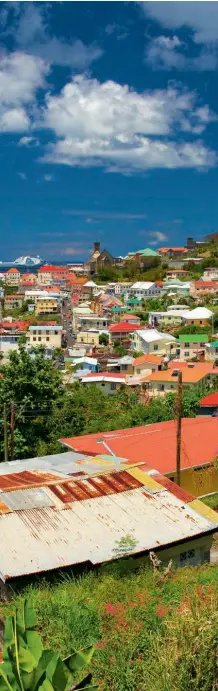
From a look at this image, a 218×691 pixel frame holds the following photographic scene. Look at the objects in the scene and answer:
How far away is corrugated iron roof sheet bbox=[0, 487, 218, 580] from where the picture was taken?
9023mm

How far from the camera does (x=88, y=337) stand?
Answer: 65.1 m

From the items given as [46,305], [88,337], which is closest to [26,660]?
[88,337]

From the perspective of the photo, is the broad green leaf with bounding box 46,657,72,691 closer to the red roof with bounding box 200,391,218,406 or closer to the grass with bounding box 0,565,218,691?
the grass with bounding box 0,565,218,691

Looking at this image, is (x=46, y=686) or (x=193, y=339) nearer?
(x=46, y=686)

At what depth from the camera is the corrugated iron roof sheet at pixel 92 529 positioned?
902 cm

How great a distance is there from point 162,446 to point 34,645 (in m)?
13.2

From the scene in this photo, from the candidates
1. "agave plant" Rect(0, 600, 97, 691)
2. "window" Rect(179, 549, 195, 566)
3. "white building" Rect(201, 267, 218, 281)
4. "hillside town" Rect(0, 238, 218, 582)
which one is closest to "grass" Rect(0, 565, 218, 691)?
"hillside town" Rect(0, 238, 218, 582)

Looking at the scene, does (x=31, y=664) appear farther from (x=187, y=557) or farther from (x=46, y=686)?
(x=187, y=557)

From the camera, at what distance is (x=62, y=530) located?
9781mm

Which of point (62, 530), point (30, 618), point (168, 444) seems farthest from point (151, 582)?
point (168, 444)

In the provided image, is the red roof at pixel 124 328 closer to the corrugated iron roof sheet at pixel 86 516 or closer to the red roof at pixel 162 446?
the red roof at pixel 162 446

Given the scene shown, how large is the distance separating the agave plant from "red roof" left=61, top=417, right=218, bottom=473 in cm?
1133

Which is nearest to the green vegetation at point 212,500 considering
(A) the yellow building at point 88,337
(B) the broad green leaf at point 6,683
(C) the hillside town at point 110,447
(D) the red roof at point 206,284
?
(C) the hillside town at point 110,447

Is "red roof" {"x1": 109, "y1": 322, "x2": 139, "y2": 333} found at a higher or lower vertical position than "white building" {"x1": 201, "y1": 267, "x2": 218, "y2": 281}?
lower
